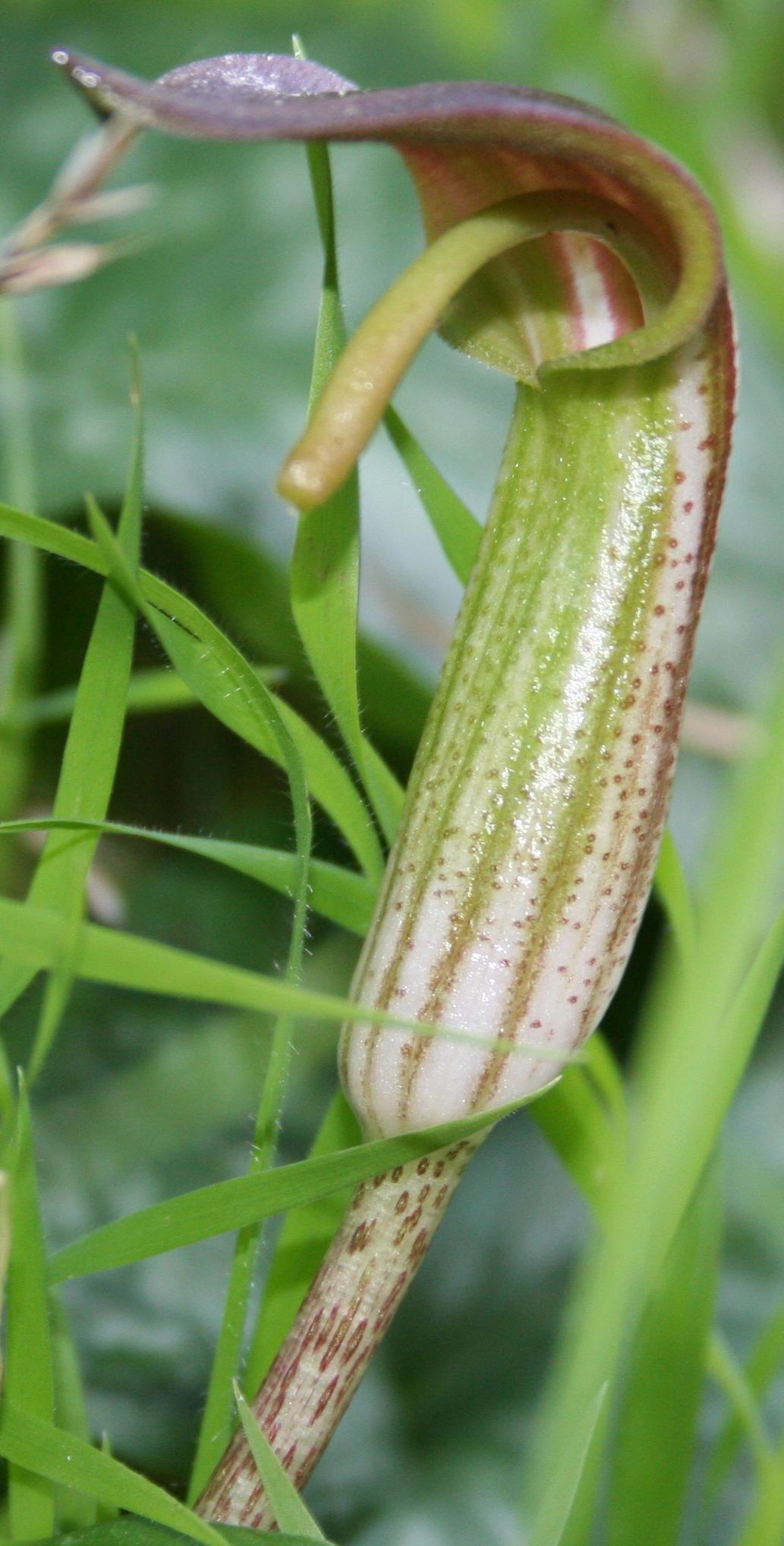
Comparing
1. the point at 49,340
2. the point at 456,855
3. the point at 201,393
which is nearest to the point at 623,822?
the point at 456,855

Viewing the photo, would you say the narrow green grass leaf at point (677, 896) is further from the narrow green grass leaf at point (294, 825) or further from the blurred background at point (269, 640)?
the blurred background at point (269, 640)

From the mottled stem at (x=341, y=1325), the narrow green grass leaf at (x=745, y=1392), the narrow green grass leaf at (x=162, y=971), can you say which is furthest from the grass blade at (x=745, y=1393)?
the narrow green grass leaf at (x=162, y=971)

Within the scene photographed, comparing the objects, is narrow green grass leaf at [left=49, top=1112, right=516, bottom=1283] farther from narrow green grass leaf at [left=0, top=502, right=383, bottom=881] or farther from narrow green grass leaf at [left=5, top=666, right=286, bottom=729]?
narrow green grass leaf at [left=5, top=666, right=286, bottom=729]

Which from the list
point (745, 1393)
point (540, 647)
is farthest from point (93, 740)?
point (745, 1393)

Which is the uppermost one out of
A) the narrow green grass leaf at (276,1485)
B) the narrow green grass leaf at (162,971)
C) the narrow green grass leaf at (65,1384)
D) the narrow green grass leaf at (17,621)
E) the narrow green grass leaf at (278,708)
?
the narrow green grass leaf at (17,621)

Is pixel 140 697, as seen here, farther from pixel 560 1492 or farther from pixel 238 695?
pixel 560 1492
